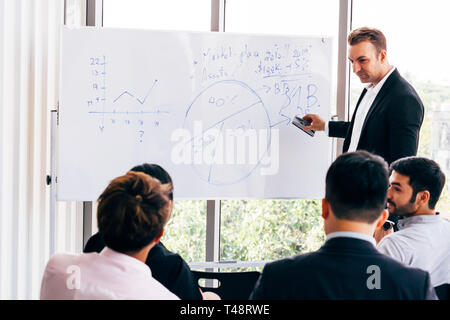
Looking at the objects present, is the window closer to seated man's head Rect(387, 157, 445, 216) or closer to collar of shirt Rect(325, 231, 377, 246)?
seated man's head Rect(387, 157, 445, 216)

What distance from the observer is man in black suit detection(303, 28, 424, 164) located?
8.38 ft

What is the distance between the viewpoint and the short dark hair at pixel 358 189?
4.29ft

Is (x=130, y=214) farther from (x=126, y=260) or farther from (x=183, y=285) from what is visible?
(x=183, y=285)

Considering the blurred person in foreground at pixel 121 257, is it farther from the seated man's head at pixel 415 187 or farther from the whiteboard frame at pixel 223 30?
the whiteboard frame at pixel 223 30

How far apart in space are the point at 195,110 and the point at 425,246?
1.51m

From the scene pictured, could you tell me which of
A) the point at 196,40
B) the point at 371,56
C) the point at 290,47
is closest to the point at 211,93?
the point at 196,40

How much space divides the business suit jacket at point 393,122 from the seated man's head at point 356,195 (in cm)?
126

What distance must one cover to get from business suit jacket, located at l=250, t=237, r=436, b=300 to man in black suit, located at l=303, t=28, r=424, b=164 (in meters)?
1.42

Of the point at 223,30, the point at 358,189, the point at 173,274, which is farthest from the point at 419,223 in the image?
the point at 223,30

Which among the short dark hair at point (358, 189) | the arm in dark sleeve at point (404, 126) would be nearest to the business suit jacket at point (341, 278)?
the short dark hair at point (358, 189)

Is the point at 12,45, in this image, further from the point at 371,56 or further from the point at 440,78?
the point at 440,78

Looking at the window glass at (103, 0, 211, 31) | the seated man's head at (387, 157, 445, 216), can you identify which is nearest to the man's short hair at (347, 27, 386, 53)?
the seated man's head at (387, 157, 445, 216)
